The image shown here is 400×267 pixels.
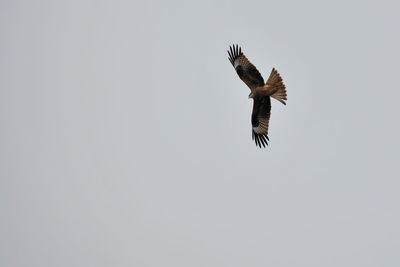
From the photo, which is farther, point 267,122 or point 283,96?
point 267,122

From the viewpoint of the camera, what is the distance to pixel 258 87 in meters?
19.5

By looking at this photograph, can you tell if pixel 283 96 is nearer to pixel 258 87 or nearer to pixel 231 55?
pixel 258 87

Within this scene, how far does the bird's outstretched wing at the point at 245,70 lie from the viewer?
1962cm

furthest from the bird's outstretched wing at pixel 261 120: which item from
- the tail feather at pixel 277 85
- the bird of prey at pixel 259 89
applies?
the tail feather at pixel 277 85

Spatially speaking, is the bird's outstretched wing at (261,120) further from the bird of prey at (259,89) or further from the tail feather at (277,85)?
the tail feather at (277,85)

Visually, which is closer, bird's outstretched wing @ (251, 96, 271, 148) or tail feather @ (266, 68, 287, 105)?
tail feather @ (266, 68, 287, 105)

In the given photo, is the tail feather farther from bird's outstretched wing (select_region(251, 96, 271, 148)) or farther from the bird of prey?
bird's outstretched wing (select_region(251, 96, 271, 148))

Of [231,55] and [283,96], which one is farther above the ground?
[231,55]

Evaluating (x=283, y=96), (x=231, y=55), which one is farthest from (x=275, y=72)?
(x=231, y=55)

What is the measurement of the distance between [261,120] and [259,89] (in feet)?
4.64

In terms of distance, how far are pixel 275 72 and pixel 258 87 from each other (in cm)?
86

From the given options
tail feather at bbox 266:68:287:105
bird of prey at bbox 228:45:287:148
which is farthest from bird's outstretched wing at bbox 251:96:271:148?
tail feather at bbox 266:68:287:105

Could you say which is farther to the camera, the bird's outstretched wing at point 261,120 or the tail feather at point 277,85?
the bird's outstretched wing at point 261,120

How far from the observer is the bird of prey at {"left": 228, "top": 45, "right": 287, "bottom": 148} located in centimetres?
1881
